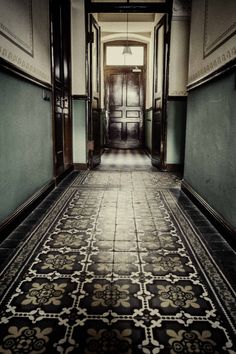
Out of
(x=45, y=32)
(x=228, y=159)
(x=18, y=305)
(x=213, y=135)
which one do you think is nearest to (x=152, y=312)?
(x=18, y=305)

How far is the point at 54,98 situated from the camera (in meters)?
4.60

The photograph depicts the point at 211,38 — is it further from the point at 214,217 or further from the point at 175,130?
the point at 175,130

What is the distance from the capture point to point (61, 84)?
516 cm

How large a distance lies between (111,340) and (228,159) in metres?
1.79

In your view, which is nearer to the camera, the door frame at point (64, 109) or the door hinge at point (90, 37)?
the door frame at point (64, 109)

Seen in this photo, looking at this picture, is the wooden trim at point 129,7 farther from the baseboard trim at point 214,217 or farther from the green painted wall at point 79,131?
the baseboard trim at point 214,217

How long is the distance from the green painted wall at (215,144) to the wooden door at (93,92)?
2.42 metres

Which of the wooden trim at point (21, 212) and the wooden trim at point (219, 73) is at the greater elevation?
the wooden trim at point (219, 73)

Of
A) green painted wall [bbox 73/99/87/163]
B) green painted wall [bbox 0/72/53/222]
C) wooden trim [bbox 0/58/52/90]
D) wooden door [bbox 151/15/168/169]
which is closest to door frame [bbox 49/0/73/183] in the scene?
green painted wall [bbox 73/99/87/163]

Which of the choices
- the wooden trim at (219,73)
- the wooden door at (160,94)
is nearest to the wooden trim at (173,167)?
the wooden door at (160,94)

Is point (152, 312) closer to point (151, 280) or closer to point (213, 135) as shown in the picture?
point (151, 280)

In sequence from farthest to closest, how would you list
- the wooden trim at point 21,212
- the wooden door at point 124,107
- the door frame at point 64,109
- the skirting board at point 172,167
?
the wooden door at point 124,107 → the skirting board at point 172,167 → the door frame at point 64,109 → the wooden trim at point 21,212

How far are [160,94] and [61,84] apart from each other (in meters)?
2.02

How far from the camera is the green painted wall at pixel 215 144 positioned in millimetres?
2584
